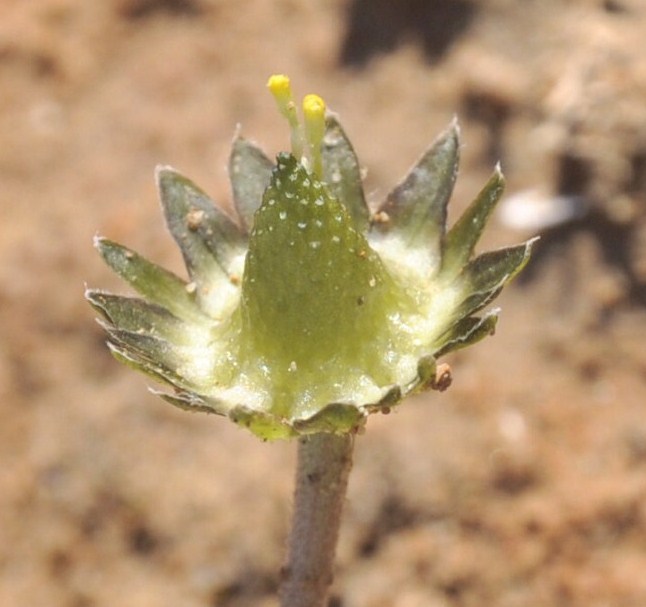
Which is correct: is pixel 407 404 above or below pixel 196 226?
below

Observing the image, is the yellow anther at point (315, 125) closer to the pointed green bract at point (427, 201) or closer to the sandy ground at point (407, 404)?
the pointed green bract at point (427, 201)

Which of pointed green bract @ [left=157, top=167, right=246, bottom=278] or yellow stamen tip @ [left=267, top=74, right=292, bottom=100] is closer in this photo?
yellow stamen tip @ [left=267, top=74, right=292, bottom=100]

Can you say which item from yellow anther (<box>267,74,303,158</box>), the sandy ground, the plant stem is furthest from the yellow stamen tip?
the sandy ground

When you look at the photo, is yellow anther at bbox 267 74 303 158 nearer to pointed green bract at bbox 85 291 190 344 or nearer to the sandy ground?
pointed green bract at bbox 85 291 190 344

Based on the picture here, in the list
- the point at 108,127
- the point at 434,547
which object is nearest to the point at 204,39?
the point at 108,127

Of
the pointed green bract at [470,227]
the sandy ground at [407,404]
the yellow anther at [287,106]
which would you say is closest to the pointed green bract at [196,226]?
the yellow anther at [287,106]

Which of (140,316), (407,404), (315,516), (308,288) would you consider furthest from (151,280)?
(407,404)

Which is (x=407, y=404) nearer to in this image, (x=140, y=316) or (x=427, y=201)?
(x=427, y=201)
